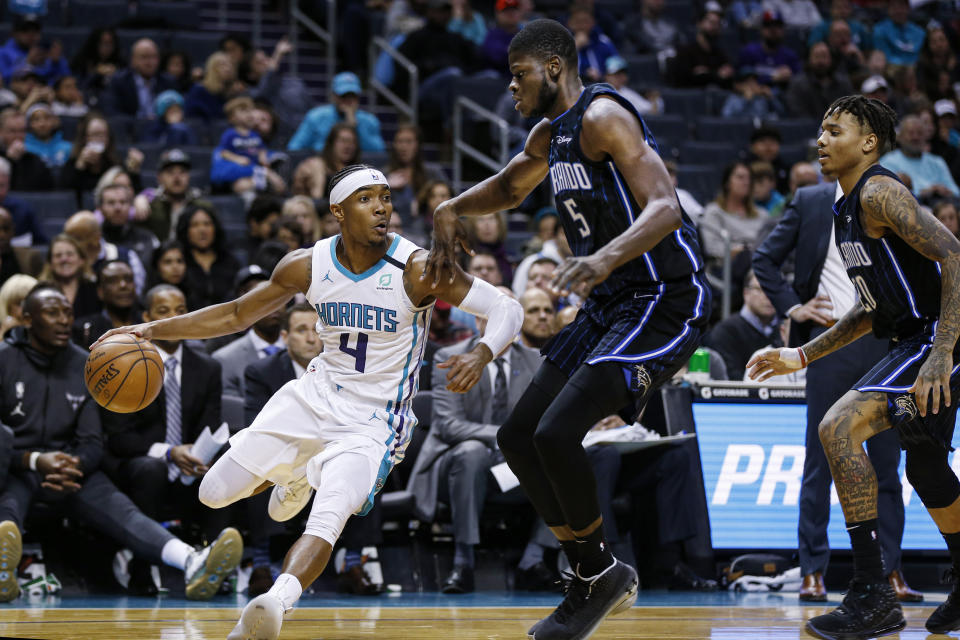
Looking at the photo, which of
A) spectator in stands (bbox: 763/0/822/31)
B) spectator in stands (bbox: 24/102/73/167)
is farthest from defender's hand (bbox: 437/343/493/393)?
spectator in stands (bbox: 763/0/822/31)

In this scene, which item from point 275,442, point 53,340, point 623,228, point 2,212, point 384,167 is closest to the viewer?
point 623,228

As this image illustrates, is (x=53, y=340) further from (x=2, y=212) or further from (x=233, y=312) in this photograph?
(x=233, y=312)

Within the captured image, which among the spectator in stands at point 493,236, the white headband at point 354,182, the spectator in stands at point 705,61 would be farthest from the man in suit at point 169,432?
the spectator in stands at point 705,61

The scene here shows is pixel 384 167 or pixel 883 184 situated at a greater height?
pixel 384 167

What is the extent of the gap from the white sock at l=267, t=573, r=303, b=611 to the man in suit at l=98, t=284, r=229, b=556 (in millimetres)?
3080

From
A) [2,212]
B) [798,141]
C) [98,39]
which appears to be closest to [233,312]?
[2,212]

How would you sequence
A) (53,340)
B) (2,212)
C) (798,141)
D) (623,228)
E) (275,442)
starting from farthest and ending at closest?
(798,141) < (2,212) < (53,340) < (275,442) < (623,228)

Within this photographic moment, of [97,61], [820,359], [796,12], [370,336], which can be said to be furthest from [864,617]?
[796,12]

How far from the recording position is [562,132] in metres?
4.84

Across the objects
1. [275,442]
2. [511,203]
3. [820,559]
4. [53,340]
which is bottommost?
[820,559]

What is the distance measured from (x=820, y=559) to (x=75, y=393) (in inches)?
179

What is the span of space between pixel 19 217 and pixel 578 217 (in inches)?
268

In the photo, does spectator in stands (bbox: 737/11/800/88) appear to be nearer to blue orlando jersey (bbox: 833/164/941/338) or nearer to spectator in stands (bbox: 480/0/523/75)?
spectator in stands (bbox: 480/0/523/75)

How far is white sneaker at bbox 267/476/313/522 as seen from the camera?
5.41 m
